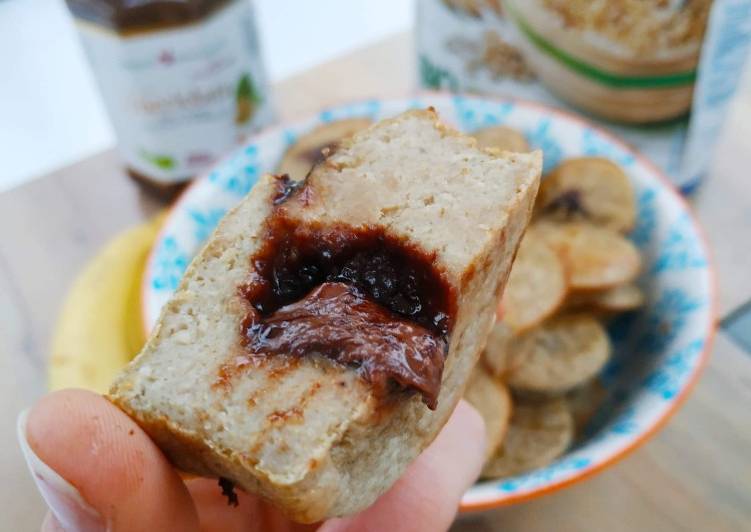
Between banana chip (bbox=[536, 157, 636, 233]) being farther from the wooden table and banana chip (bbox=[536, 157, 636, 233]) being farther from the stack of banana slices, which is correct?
the wooden table

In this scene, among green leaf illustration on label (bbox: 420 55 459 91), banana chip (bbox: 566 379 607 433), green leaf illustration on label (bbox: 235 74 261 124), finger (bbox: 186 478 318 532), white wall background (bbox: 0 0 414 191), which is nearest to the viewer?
finger (bbox: 186 478 318 532)

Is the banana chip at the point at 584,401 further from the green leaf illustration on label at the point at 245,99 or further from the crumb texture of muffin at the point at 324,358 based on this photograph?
the green leaf illustration on label at the point at 245,99

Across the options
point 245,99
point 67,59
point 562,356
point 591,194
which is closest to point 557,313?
point 562,356

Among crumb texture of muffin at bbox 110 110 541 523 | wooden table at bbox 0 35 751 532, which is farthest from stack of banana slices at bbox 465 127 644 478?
crumb texture of muffin at bbox 110 110 541 523

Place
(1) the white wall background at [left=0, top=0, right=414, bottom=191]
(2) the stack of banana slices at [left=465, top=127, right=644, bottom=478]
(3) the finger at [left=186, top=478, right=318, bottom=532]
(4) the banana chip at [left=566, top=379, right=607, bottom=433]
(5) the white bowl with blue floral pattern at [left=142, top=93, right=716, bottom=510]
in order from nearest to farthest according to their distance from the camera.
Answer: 1. (3) the finger at [left=186, top=478, right=318, bottom=532]
2. (5) the white bowl with blue floral pattern at [left=142, top=93, right=716, bottom=510]
3. (2) the stack of banana slices at [left=465, top=127, right=644, bottom=478]
4. (4) the banana chip at [left=566, top=379, right=607, bottom=433]
5. (1) the white wall background at [left=0, top=0, right=414, bottom=191]

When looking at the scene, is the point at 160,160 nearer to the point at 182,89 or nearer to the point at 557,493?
the point at 182,89

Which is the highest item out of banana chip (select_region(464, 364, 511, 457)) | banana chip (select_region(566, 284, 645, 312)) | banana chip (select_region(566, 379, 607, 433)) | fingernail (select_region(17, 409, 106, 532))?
fingernail (select_region(17, 409, 106, 532))

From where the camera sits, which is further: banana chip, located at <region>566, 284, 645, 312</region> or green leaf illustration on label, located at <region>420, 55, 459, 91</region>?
green leaf illustration on label, located at <region>420, 55, 459, 91</region>

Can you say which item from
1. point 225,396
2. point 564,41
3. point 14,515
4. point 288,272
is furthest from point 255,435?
point 564,41
